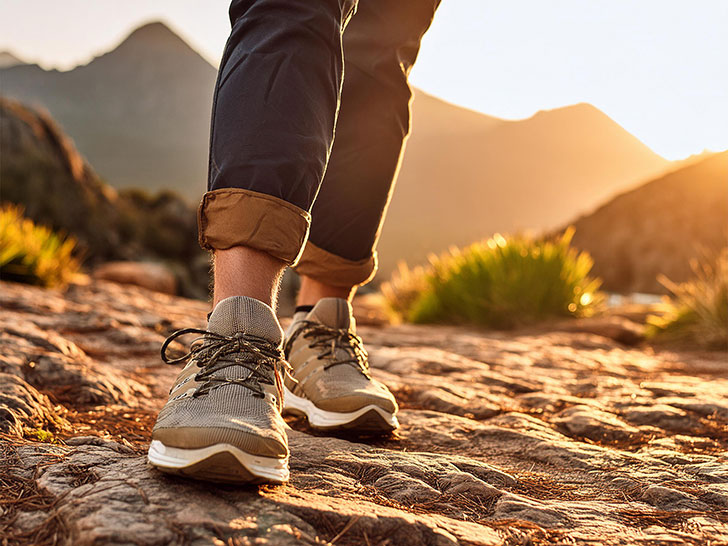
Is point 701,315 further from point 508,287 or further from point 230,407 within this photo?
point 230,407

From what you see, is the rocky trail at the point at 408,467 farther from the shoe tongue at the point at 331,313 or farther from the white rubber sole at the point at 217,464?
A: the shoe tongue at the point at 331,313

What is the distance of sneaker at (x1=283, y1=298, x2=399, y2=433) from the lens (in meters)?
1.34

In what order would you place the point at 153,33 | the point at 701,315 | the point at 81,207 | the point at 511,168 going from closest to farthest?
the point at 701,315 → the point at 81,207 → the point at 511,168 → the point at 153,33

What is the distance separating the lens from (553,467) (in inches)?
51.1

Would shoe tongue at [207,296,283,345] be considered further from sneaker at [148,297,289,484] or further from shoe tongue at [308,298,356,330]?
shoe tongue at [308,298,356,330]

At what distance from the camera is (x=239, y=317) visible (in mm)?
1044

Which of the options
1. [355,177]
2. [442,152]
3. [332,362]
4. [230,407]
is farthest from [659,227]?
[230,407]

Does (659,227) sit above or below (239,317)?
above

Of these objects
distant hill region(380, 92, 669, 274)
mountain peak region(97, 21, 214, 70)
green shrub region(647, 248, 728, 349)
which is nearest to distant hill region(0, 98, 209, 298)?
green shrub region(647, 248, 728, 349)

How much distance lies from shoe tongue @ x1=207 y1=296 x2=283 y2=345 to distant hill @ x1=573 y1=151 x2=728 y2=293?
85.2 feet

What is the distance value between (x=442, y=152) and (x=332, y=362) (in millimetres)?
47249

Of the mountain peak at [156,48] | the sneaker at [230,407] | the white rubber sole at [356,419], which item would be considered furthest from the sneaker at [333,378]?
the mountain peak at [156,48]

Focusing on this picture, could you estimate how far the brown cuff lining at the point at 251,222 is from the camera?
1.02 m

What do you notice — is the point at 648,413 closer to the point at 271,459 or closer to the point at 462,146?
the point at 271,459
